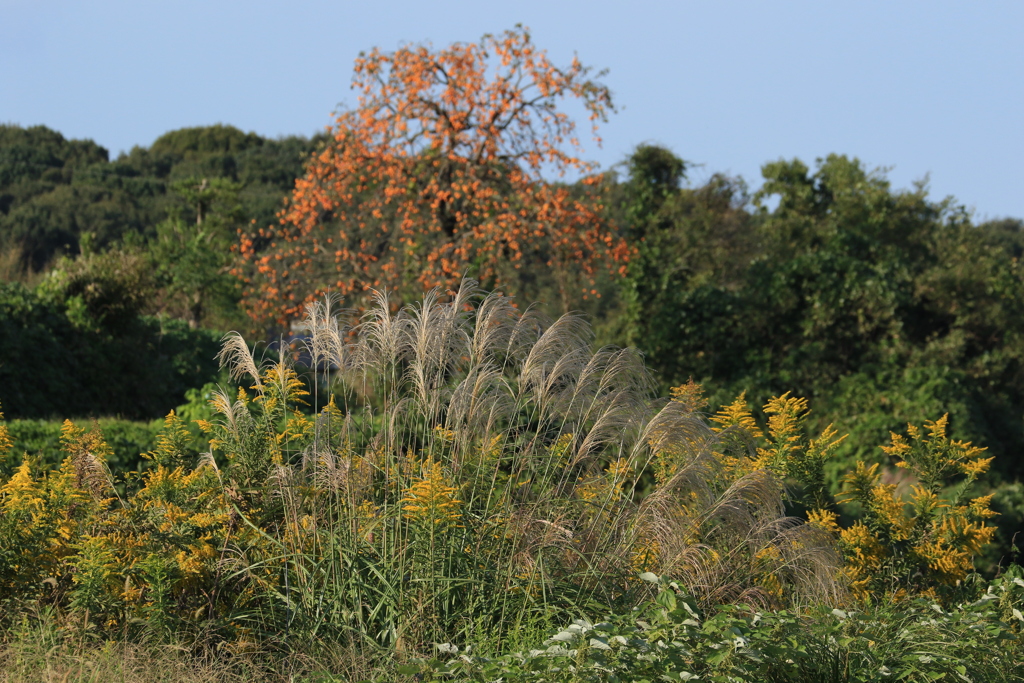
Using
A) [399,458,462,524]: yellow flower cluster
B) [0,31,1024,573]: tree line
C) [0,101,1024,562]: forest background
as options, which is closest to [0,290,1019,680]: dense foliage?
[399,458,462,524]: yellow flower cluster

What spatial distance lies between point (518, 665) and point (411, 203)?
866 centimetres

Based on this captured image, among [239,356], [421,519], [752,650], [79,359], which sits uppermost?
[239,356]

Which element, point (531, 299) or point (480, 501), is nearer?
point (480, 501)

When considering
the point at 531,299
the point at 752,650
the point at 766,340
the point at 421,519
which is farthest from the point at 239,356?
the point at 766,340

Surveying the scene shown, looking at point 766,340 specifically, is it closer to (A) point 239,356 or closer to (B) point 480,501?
(B) point 480,501

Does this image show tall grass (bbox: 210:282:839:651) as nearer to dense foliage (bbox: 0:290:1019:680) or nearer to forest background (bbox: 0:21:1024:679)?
dense foliage (bbox: 0:290:1019:680)

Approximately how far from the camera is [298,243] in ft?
40.3

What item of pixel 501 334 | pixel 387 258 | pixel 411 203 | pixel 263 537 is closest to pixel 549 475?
pixel 501 334

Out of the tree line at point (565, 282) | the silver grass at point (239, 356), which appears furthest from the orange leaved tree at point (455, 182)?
the silver grass at point (239, 356)

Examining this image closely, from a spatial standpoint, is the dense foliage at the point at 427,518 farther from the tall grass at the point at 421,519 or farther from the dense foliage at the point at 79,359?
the dense foliage at the point at 79,359

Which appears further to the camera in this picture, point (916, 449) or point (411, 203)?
point (411, 203)

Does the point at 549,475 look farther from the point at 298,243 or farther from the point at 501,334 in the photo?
the point at 298,243

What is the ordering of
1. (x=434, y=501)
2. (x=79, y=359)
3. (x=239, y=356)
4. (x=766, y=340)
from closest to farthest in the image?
(x=434, y=501), (x=239, y=356), (x=79, y=359), (x=766, y=340)

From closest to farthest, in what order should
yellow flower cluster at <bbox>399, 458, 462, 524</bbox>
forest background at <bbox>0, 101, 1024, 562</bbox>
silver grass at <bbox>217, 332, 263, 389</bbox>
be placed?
yellow flower cluster at <bbox>399, 458, 462, 524</bbox> → silver grass at <bbox>217, 332, 263, 389</bbox> → forest background at <bbox>0, 101, 1024, 562</bbox>
